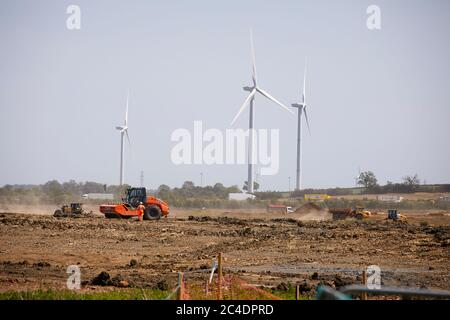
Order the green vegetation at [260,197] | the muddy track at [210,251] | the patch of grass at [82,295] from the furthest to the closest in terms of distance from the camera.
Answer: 1. the green vegetation at [260,197]
2. the muddy track at [210,251]
3. the patch of grass at [82,295]

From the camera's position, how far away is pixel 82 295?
17.3 m

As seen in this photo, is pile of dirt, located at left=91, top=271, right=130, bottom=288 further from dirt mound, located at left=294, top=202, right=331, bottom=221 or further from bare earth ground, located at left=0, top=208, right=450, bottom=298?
dirt mound, located at left=294, top=202, right=331, bottom=221

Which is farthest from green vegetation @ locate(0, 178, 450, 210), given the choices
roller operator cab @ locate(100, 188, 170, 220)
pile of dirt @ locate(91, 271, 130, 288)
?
pile of dirt @ locate(91, 271, 130, 288)

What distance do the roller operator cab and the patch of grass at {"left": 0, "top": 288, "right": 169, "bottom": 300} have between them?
88.7ft

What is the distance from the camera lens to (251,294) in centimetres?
1698

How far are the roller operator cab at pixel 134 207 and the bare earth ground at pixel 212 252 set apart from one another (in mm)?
1637

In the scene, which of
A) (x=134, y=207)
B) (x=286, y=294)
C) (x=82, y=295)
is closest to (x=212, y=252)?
(x=286, y=294)

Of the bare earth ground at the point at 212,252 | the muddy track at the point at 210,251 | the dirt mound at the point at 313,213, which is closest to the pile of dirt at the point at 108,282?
the muddy track at the point at 210,251

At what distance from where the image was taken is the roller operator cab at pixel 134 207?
45344 millimetres

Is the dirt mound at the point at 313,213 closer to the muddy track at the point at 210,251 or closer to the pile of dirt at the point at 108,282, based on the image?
the muddy track at the point at 210,251

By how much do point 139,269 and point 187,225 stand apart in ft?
61.6

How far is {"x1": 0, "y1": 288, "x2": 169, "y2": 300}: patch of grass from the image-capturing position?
16.4 meters
